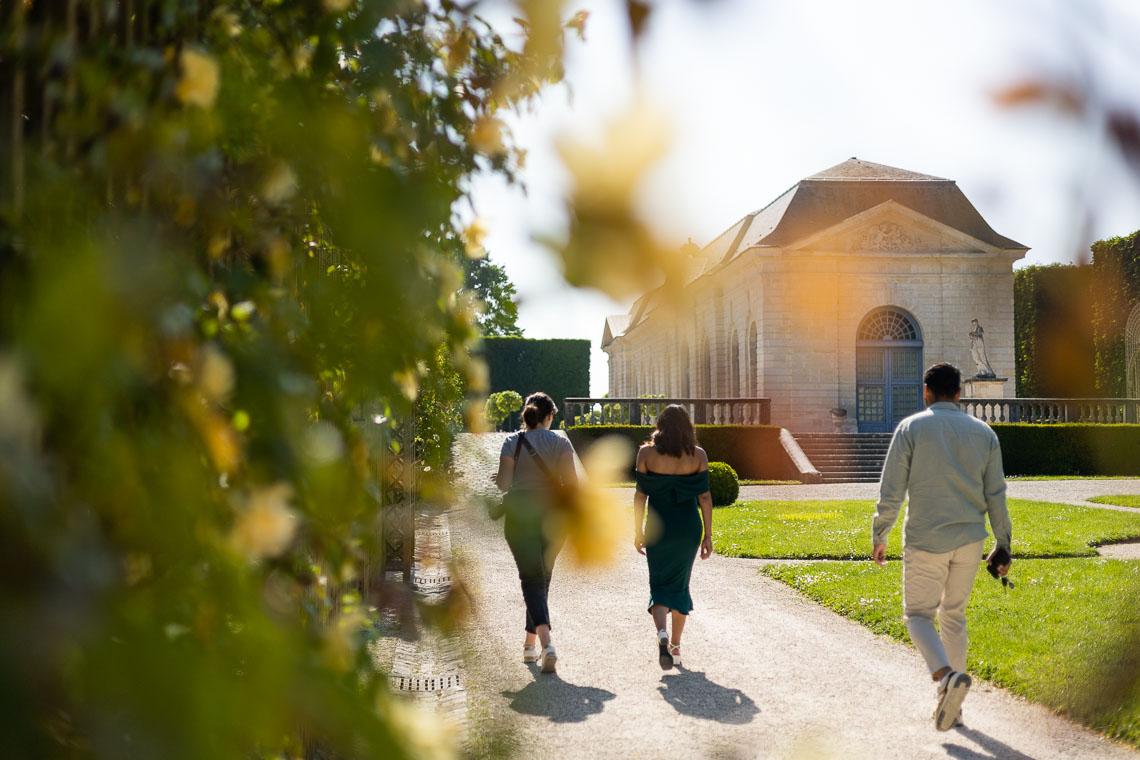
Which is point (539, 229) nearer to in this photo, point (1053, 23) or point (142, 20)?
point (1053, 23)

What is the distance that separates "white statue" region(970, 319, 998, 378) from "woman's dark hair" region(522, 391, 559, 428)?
2130cm

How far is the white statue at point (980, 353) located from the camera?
80.7 feet

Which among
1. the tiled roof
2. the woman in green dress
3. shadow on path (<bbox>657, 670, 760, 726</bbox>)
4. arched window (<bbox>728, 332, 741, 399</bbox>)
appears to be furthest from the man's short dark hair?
the tiled roof

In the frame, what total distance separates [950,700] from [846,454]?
19.5m

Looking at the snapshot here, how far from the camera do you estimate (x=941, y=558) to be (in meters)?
5.04

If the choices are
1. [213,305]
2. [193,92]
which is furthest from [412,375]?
[193,92]

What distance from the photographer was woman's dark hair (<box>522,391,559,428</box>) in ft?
17.7

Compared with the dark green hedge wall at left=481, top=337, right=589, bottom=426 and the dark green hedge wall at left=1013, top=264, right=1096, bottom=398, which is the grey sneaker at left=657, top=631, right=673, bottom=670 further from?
the dark green hedge wall at left=481, top=337, right=589, bottom=426

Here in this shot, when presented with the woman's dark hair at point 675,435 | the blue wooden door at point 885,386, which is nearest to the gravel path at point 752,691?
the woman's dark hair at point 675,435

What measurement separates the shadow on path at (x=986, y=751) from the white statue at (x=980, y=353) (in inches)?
840

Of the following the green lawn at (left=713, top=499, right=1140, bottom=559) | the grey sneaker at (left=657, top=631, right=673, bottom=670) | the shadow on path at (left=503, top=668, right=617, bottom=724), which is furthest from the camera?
the green lawn at (left=713, top=499, right=1140, bottom=559)

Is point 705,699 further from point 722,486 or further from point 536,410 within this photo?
point 722,486

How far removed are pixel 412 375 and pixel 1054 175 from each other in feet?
2.89

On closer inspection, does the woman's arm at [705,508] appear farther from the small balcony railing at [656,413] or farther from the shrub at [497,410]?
the small balcony railing at [656,413]
